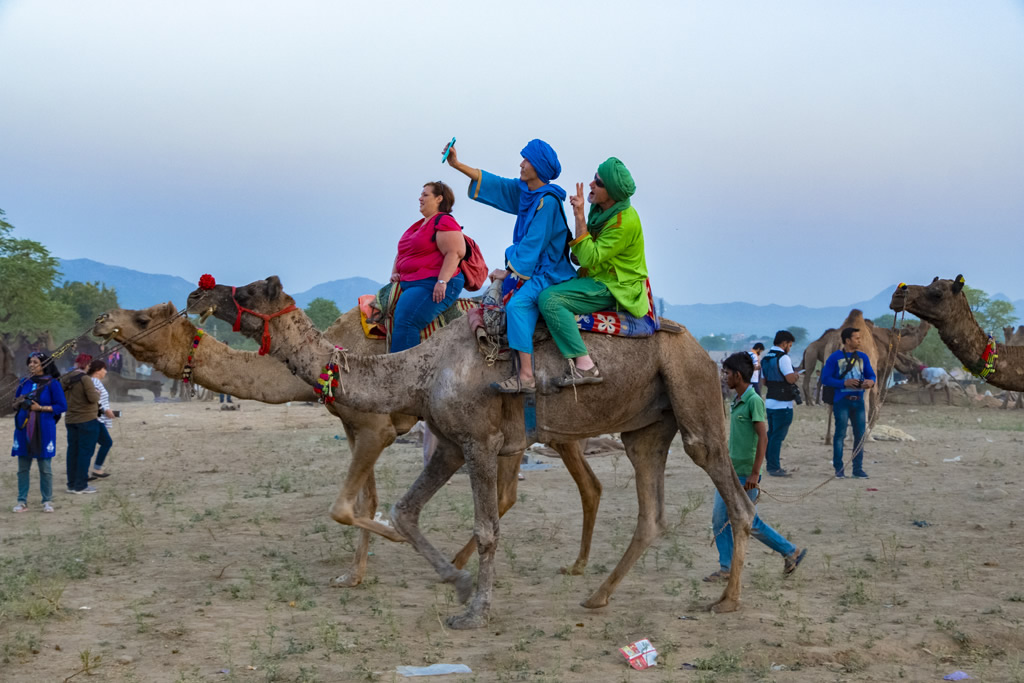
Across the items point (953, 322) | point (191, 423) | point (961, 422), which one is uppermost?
point (953, 322)

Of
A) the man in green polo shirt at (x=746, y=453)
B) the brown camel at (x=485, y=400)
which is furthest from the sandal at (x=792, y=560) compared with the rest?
the brown camel at (x=485, y=400)

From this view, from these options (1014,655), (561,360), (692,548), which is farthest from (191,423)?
(1014,655)

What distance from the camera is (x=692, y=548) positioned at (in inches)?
346

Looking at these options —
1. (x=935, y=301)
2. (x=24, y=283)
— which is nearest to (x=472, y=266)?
(x=935, y=301)

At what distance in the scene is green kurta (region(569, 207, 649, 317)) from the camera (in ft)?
20.8

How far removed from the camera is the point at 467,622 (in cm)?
627

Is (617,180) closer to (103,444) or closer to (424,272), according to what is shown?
(424,272)

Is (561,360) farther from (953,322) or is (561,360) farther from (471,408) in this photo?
(953,322)

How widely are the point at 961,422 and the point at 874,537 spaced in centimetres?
1463

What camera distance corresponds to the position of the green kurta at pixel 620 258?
6.33m

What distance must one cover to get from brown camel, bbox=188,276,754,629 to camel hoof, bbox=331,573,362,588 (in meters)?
1.07

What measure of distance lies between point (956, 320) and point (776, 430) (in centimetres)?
571

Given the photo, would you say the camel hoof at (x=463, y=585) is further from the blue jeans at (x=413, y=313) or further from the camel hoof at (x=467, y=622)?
the blue jeans at (x=413, y=313)

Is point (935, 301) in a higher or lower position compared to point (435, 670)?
higher
